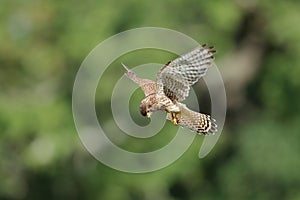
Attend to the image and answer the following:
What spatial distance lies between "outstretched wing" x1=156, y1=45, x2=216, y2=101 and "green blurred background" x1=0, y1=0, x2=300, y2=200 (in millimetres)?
3176

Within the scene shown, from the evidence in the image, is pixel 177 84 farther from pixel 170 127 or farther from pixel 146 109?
pixel 170 127

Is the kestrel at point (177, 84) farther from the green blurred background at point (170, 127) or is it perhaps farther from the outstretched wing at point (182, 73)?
the green blurred background at point (170, 127)

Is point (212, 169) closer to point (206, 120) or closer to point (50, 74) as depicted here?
point (50, 74)

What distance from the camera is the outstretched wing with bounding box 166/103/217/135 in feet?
2.81

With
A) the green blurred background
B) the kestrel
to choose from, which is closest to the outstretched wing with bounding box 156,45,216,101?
the kestrel

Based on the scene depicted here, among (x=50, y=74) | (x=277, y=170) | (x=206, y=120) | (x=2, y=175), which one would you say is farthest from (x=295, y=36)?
(x=206, y=120)

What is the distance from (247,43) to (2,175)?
79.4 inches

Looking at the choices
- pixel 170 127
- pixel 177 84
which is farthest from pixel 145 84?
pixel 170 127

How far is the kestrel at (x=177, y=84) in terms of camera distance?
83 cm

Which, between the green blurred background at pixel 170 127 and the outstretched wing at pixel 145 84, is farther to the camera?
the green blurred background at pixel 170 127

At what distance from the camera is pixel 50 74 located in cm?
479

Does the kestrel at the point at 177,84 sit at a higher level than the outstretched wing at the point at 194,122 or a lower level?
higher

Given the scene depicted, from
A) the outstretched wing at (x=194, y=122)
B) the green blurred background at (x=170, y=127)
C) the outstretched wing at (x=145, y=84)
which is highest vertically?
the green blurred background at (x=170, y=127)

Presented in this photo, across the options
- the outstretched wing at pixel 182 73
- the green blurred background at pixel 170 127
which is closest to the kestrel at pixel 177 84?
the outstretched wing at pixel 182 73
